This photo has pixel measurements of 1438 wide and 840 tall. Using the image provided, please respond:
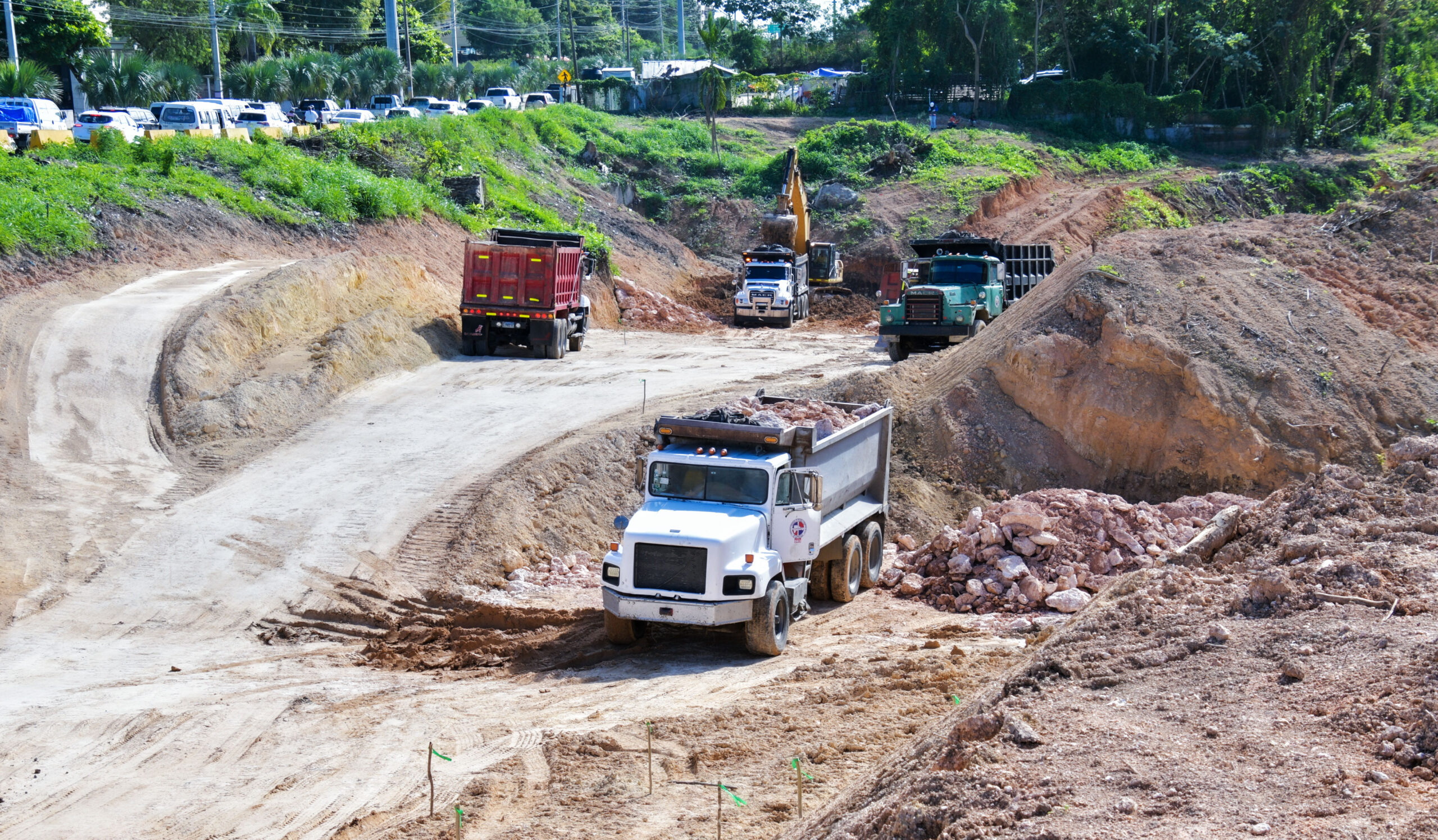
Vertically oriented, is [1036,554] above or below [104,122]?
below

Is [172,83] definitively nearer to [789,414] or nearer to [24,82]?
[24,82]

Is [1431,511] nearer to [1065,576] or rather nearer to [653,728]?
[1065,576]

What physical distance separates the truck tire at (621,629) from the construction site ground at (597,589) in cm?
17

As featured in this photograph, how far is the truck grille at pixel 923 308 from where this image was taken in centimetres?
2698

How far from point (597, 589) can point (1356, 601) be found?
9720 mm

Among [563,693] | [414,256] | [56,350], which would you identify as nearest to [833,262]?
[414,256]

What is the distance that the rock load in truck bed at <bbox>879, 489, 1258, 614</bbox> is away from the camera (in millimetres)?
15086

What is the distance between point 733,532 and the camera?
41.0ft

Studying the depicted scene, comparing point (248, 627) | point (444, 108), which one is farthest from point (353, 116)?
point (248, 627)

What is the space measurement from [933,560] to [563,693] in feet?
20.0

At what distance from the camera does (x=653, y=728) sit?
419 inches

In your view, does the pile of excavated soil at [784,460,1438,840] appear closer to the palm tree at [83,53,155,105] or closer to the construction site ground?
the construction site ground

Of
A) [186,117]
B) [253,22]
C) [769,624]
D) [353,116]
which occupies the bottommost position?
[769,624]

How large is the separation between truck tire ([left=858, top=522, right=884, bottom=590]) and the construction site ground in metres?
0.19
